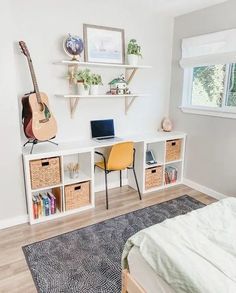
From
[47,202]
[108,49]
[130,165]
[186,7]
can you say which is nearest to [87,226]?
[47,202]

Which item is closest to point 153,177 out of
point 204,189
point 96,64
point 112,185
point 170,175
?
point 170,175

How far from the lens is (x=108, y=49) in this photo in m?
2.96

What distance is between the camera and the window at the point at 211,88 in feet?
9.55

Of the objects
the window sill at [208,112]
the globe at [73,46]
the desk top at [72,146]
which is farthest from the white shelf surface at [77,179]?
the window sill at [208,112]

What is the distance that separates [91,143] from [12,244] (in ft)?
4.22

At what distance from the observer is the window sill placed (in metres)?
2.83

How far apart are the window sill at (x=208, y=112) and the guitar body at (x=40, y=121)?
1805mm

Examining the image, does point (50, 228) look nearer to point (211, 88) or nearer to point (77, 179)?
point (77, 179)

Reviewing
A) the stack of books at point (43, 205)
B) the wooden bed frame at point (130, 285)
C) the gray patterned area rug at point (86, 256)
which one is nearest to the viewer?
the wooden bed frame at point (130, 285)

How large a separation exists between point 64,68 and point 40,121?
0.73 metres

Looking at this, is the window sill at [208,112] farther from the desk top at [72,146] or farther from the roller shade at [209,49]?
the roller shade at [209,49]

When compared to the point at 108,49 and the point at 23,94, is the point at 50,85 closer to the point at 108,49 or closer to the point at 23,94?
the point at 23,94

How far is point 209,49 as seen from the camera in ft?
9.54

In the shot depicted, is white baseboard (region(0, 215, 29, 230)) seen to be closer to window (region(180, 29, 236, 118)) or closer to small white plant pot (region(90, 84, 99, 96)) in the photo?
small white plant pot (region(90, 84, 99, 96))
